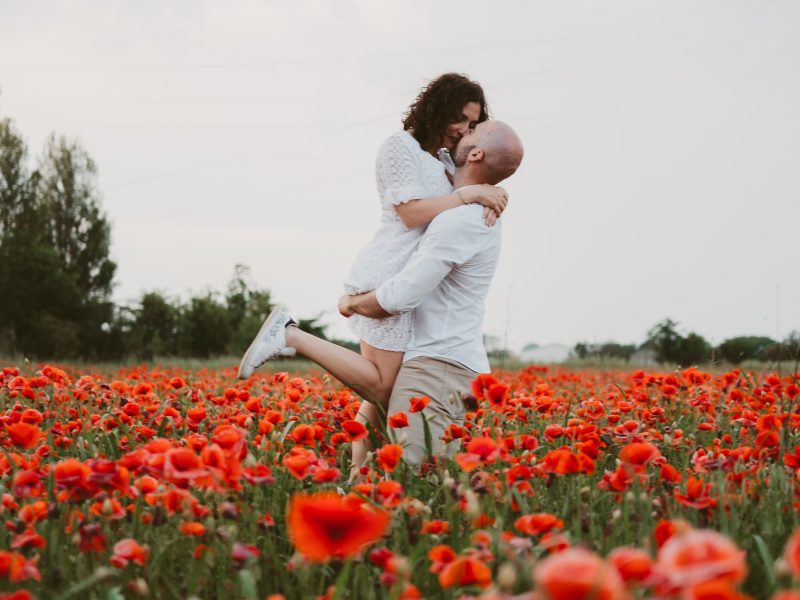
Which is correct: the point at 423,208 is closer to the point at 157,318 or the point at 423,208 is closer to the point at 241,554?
the point at 241,554

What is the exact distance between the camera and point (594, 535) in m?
2.12

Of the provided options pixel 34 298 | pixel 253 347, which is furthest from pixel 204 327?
pixel 253 347

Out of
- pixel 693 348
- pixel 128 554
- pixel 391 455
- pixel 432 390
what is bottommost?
pixel 128 554

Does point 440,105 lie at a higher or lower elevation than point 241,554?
higher

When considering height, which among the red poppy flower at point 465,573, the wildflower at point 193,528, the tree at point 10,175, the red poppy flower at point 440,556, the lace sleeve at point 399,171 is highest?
the tree at point 10,175

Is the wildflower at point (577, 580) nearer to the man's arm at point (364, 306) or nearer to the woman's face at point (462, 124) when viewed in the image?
the man's arm at point (364, 306)

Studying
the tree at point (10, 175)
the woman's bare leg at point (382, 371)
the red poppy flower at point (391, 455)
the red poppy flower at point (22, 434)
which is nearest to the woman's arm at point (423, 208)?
the woman's bare leg at point (382, 371)

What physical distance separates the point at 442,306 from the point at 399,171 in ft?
2.22

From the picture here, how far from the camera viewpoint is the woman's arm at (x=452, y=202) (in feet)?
12.1

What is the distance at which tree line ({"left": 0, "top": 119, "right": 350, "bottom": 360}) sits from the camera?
26827 millimetres

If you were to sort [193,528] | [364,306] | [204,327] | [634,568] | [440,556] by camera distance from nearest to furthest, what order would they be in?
[634,568]
[440,556]
[193,528]
[364,306]
[204,327]

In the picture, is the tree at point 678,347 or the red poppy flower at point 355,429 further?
the tree at point 678,347

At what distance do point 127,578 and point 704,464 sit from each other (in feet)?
5.54

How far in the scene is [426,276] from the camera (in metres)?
3.56
